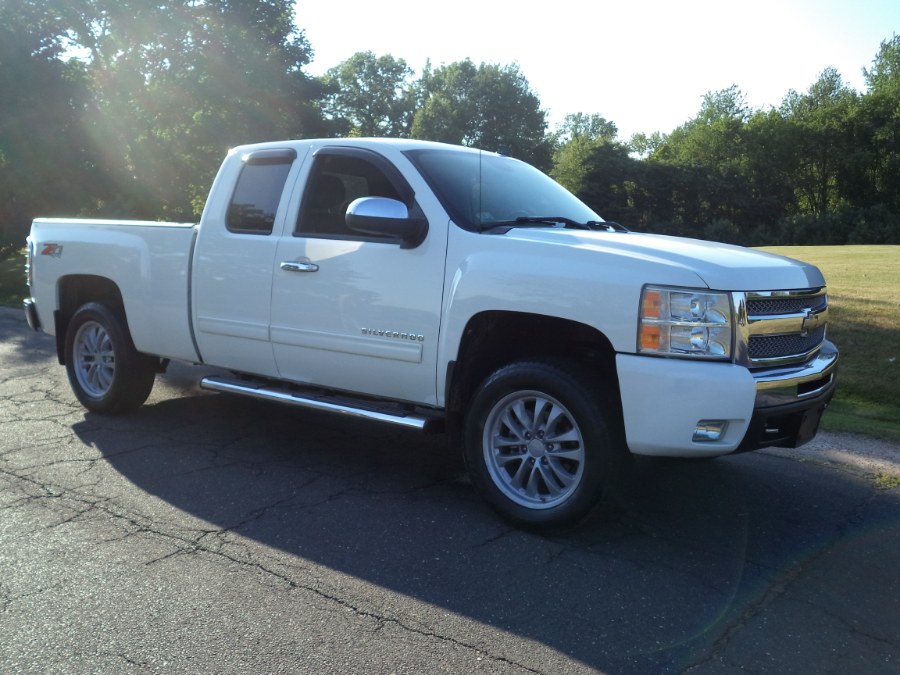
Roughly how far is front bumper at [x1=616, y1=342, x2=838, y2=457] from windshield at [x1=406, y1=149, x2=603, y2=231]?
140 cm

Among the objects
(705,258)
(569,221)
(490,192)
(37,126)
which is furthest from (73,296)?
(37,126)

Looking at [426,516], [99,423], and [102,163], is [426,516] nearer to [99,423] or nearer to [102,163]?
[99,423]

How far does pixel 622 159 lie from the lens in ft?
141

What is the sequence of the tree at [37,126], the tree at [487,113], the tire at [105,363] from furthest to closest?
the tree at [487,113] < the tree at [37,126] < the tire at [105,363]

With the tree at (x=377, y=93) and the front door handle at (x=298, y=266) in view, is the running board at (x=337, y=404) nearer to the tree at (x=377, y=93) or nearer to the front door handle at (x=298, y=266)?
the front door handle at (x=298, y=266)

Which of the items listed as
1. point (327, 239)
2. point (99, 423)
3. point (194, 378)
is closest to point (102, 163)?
point (194, 378)

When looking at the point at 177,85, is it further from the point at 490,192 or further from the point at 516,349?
the point at 516,349

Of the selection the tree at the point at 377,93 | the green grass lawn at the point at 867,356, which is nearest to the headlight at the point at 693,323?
the green grass lawn at the point at 867,356

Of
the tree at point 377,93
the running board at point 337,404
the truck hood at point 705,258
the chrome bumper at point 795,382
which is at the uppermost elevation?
the tree at point 377,93

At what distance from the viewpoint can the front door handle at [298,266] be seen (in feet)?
17.6

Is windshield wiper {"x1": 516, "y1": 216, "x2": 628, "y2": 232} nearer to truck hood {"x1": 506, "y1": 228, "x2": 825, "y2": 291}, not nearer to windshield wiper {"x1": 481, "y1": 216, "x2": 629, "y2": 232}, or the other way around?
windshield wiper {"x1": 481, "y1": 216, "x2": 629, "y2": 232}

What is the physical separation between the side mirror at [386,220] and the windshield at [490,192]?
0.23m

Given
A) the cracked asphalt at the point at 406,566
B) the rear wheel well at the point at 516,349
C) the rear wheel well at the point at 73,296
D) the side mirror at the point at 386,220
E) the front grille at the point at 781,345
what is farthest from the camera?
the rear wheel well at the point at 73,296

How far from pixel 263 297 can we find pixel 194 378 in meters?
3.41
